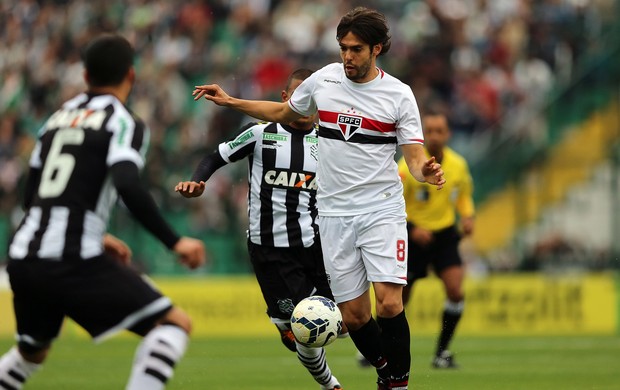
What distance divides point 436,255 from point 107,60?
689 centimetres

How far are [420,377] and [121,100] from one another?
5.68 m

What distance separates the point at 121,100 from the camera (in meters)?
6.75

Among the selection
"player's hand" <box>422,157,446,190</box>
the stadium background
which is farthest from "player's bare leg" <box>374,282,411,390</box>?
the stadium background

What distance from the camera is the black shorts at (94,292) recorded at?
20.9ft

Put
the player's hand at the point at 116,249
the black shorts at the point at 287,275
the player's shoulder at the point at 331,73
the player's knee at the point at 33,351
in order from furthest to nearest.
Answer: the black shorts at the point at 287,275 < the player's shoulder at the point at 331,73 < the player's hand at the point at 116,249 < the player's knee at the point at 33,351

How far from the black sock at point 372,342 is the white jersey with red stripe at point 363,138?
0.87m

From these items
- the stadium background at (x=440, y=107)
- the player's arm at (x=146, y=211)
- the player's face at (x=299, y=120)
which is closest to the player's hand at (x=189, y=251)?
the player's arm at (x=146, y=211)

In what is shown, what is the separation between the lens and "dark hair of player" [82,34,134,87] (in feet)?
21.7

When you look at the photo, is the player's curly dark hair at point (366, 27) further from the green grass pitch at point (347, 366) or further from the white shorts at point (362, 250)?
the green grass pitch at point (347, 366)

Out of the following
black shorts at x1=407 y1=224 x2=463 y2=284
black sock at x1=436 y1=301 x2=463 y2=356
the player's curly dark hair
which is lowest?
black sock at x1=436 y1=301 x2=463 y2=356

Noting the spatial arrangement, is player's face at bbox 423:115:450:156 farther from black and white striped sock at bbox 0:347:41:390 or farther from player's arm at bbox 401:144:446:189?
black and white striped sock at bbox 0:347:41:390

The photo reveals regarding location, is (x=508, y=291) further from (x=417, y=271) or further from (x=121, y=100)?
(x=121, y=100)

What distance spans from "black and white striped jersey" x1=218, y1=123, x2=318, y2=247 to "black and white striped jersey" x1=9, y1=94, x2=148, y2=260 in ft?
10.4

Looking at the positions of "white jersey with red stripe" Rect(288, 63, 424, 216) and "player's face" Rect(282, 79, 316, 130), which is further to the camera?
"player's face" Rect(282, 79, 316, 130)
